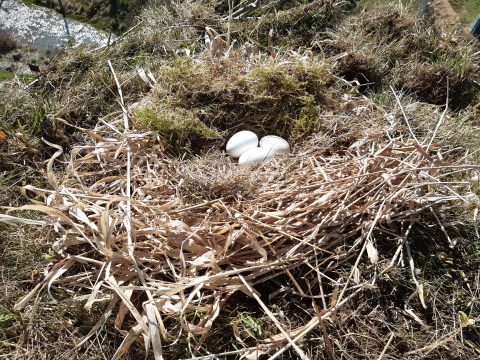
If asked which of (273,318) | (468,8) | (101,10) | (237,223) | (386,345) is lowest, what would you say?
(468,8)

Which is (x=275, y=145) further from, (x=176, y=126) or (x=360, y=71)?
(x=360, y=71)

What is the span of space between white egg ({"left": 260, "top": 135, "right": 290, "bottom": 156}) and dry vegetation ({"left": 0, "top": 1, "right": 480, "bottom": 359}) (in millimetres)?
66

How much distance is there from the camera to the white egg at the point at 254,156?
2340 millimetres

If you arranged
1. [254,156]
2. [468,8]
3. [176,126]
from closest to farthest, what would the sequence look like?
[254,156] → [176,126] → [468,8]

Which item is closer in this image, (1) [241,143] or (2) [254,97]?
(1) [241,143]

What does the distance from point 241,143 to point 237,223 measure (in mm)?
556

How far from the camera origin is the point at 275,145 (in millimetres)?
2400

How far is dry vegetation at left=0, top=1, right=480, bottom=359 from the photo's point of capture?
1.88 meters

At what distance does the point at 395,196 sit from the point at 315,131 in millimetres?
671

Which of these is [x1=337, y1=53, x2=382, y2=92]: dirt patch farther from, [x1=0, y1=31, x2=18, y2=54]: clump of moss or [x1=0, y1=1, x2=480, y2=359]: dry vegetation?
[x1=0, y1=31, x2=18, y2=54]: clump of moss

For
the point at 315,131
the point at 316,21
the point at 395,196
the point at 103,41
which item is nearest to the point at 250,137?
the point at 315,131

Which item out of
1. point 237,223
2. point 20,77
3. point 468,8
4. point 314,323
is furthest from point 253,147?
point 468,8

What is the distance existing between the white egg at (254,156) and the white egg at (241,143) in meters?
0.05

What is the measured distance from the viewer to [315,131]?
2566 mm
